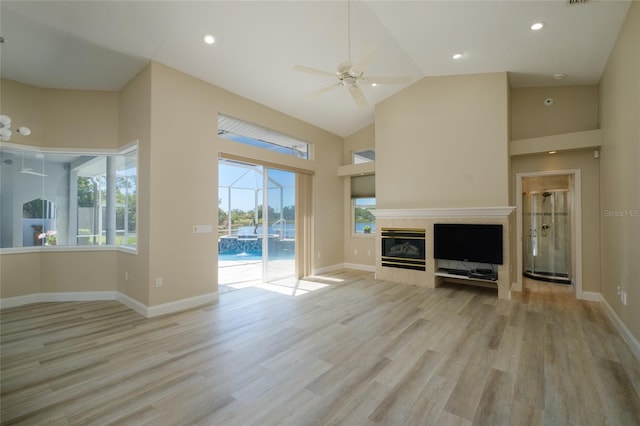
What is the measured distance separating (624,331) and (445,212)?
8.57ft

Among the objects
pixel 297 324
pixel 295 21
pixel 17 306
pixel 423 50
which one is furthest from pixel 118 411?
pixel 423 50

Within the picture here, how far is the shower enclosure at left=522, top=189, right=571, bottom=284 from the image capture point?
6.08 meters

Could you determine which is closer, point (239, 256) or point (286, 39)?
point (286, 39)

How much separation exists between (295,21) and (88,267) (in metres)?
4.85

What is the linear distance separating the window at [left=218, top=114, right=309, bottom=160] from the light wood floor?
2914mm

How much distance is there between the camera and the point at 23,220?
4.39m

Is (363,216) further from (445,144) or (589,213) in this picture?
(589,213)

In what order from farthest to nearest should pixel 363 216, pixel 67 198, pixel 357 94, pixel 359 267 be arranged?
1. pixel 363 216
2. pixel 359 267
3. pixel 67 198
4. pixel 357 94

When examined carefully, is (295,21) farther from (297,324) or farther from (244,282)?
(244,282)

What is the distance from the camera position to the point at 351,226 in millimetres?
7184

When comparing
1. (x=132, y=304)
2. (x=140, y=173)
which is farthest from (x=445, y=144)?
(x=132, y=304)

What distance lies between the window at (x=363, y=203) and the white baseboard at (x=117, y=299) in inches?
154

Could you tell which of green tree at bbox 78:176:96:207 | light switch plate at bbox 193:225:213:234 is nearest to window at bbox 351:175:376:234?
light switch plate at bbox 193:225:213:234

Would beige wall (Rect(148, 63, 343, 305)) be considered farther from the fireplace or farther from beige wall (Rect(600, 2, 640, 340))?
beige wall (Rect(600, 2, 640, 340))
